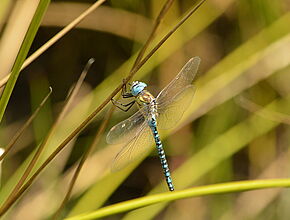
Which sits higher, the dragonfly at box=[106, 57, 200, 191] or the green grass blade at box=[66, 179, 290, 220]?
the dragonfly at box=[106, 57, 200, 191]

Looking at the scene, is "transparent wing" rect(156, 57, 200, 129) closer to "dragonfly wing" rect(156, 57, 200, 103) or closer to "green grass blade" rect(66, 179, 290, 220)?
"dragonfly wing" rect(156, 57, 200, 103)

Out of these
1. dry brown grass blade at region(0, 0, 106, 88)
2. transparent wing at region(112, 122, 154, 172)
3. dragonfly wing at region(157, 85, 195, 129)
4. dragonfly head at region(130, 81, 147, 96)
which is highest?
dragonfly head at region(130, 81, 147, 96)

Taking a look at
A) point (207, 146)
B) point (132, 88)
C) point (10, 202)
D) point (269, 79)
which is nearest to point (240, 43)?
point (269, 79)

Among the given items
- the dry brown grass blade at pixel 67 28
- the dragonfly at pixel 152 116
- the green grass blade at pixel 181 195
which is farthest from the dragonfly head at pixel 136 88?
the green grass blade at pixel 181 195

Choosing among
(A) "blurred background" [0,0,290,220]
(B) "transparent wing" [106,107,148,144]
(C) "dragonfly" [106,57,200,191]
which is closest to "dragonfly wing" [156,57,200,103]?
(C) "dragonfly" [106,57,200,191]

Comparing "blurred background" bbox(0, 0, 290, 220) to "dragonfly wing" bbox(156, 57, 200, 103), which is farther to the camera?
"blurred background" bbox(0, 0, 290, 220)

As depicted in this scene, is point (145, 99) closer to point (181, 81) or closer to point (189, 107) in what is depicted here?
point (181, 81)

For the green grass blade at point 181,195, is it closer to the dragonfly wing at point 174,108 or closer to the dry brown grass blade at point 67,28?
the dry brown grass blade at point 67,28

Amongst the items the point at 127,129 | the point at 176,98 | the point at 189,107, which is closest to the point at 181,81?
the point at 176,98

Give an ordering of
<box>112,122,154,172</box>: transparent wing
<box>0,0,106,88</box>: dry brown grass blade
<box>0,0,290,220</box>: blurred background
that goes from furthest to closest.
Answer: <box>0,0,290,220</box>: blurred background
<box>112,122,154,172</box>: transparent wing
<box>0,0,106,88</box>: dry brown grass blade
